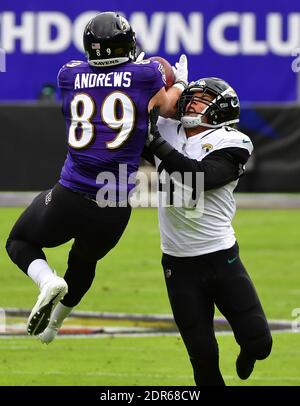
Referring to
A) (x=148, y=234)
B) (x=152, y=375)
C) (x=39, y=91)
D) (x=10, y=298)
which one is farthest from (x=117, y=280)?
(x=39, y=91)

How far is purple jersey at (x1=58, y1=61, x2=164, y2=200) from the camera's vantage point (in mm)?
6098

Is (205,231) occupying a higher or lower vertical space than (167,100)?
lower

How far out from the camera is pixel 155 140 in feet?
19.2

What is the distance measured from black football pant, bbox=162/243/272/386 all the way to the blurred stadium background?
1.17 meters

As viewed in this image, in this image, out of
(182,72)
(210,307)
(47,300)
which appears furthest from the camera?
(182,72)

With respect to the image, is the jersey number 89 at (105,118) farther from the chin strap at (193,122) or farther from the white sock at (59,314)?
the white sock at (59,314)

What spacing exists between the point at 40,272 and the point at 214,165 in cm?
112

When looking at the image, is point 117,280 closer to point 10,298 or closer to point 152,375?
point 10,298

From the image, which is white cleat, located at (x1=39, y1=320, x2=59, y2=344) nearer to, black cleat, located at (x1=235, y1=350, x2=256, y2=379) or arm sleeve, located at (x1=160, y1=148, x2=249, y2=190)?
black cleat, located at (x1=235, y1=350, x2=256, y2=379)

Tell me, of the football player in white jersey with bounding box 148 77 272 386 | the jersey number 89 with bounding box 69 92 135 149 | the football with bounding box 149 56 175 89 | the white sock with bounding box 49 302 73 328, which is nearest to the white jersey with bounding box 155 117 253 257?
the football player in white jersey with bounding box 148 77 272 386

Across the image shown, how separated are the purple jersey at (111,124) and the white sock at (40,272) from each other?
469mm

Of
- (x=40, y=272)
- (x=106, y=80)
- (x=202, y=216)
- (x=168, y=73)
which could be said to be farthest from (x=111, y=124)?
(x=40, y=272)

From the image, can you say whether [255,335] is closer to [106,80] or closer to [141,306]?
[106,80]

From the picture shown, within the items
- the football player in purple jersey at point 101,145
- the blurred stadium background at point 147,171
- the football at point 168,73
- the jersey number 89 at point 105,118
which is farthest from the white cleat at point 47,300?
the football at point 168,73
